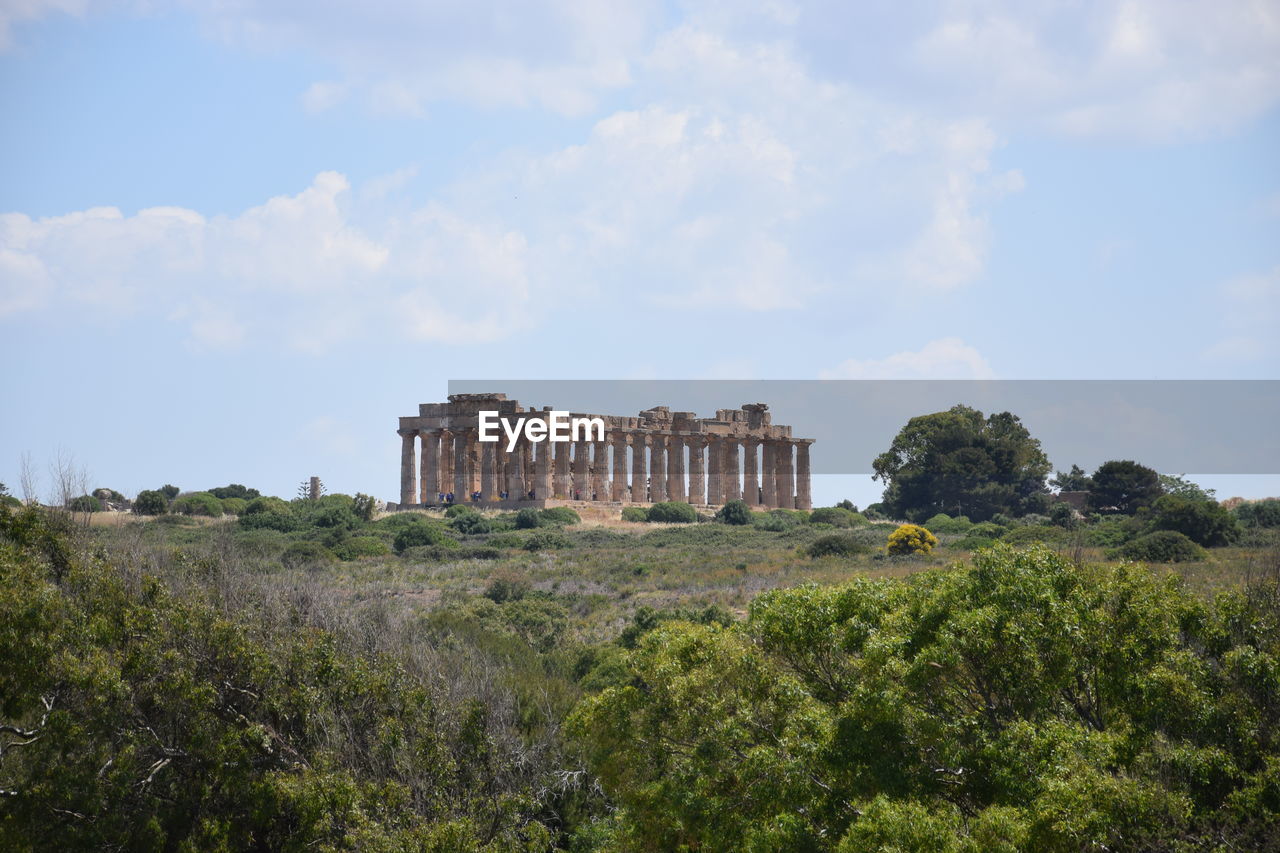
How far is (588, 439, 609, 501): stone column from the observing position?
2921 inches

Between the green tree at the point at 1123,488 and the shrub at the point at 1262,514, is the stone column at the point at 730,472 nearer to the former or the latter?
the green tree at the point at 1123,488

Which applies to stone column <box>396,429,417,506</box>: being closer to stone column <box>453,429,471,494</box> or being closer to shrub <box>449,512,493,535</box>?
stone column <box>453,429,471,494</box>

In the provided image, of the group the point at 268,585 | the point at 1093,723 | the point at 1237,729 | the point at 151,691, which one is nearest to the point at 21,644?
the point at 151,691

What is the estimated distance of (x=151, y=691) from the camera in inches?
777

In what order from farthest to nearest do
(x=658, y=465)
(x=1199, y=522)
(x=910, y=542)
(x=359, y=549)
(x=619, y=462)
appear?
(x=658, y=465) < (x=619, y=462) < (x=1199, y=522) < (x=359, y=549) < (x=910, y=542)

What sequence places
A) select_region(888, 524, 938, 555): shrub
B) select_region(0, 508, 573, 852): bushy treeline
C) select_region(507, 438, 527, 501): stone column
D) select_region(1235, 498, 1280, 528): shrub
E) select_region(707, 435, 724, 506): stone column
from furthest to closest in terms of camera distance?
select_region(707, 435, 724, 506): stone column → select_region(507, 438, 527, 501): stone column → select_region(1235, 498, 1280, 528): shrub → select_region(888, 524, 938, 555): shrub → select_region(0, 508, 573, 852): bushy treeline

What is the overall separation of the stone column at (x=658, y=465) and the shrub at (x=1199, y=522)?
100ft

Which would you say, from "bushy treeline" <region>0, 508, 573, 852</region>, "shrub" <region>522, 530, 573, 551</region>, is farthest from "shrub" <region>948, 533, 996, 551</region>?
"bushy treeline" <region>0, 508, 573, 852</region>

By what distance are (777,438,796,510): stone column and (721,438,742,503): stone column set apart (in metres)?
2.45

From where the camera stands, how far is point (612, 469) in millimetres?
77062

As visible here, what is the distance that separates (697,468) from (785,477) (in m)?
5.58

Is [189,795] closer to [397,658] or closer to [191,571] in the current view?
[397,658]

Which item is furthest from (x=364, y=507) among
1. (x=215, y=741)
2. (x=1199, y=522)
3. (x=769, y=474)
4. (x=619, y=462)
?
(x=215, y=741)
